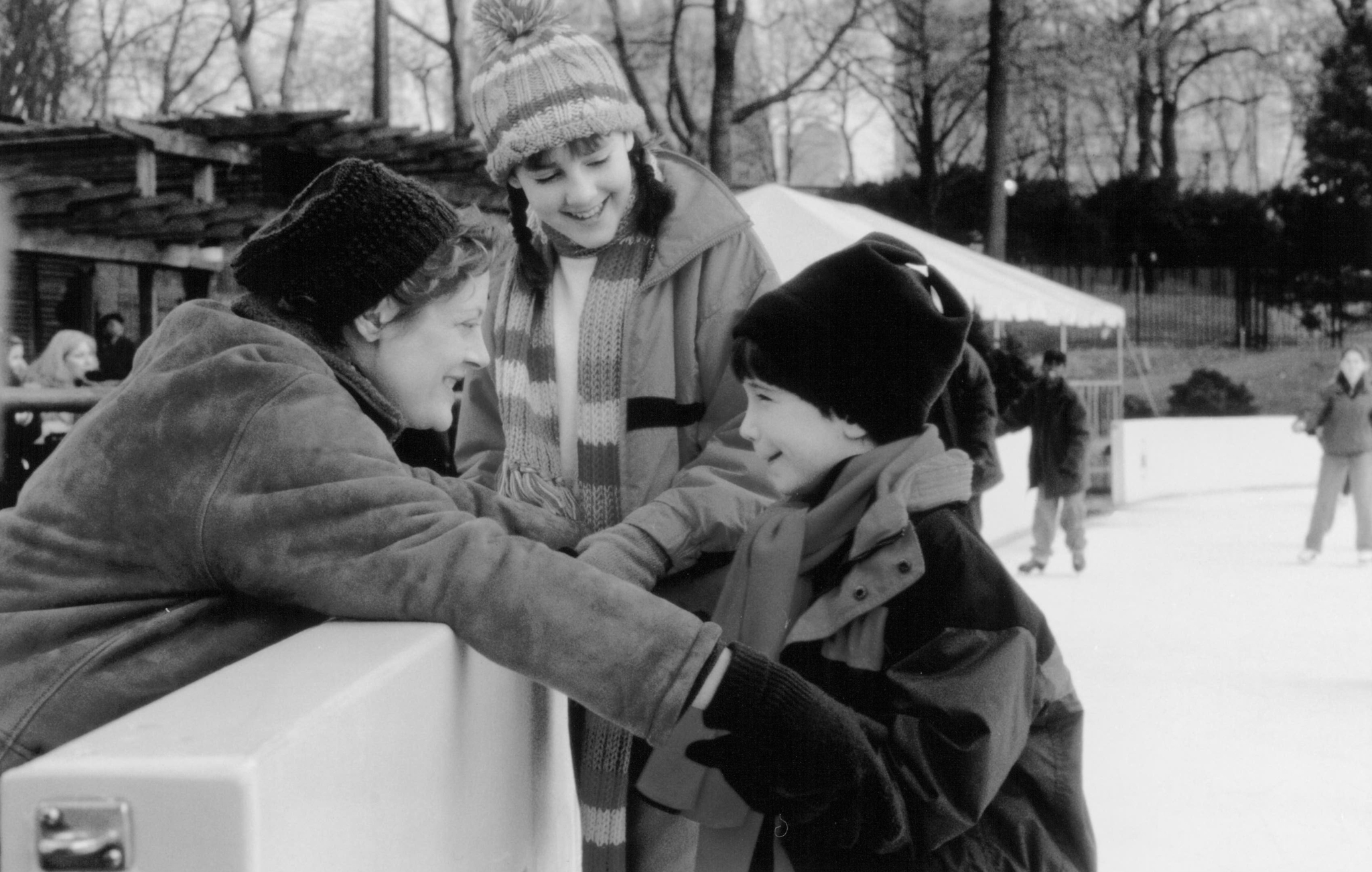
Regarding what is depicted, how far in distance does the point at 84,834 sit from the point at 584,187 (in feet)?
5.07

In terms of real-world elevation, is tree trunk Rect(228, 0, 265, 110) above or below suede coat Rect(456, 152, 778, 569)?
above

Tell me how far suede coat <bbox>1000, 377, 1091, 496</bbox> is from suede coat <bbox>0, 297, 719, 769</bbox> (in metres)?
10.8

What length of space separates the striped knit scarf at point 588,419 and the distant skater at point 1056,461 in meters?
9.70

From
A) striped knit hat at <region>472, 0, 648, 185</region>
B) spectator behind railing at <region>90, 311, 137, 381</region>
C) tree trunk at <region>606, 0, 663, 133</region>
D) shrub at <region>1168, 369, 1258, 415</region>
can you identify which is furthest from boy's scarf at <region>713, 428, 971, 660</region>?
shrub at <region>1168, 369, 1258, 415</region>

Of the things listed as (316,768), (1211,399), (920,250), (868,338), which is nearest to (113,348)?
(920,250)

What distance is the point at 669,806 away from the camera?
1974mm

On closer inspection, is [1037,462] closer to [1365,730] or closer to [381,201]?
[1365,730]

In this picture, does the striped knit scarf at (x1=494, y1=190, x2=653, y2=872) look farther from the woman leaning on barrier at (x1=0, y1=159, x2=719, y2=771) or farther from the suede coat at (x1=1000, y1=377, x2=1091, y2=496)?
the suede coat at (x1=1000, y1=377, x2=1091, y2=496)

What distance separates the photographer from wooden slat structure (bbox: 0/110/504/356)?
34.5 feet

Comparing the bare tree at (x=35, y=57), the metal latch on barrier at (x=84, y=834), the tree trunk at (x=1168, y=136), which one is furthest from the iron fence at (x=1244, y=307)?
the metal latch on barrier at (x=84, y=834)

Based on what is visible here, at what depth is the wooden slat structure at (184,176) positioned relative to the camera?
1052 centimetres

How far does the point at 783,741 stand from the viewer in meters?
1.63

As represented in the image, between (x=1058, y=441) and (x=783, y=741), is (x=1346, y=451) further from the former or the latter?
(x=783, y=741)

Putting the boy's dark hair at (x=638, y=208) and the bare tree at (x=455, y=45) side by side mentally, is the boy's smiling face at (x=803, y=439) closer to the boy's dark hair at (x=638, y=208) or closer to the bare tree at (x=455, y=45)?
the boy's dark hair at (x=638, y=208)
